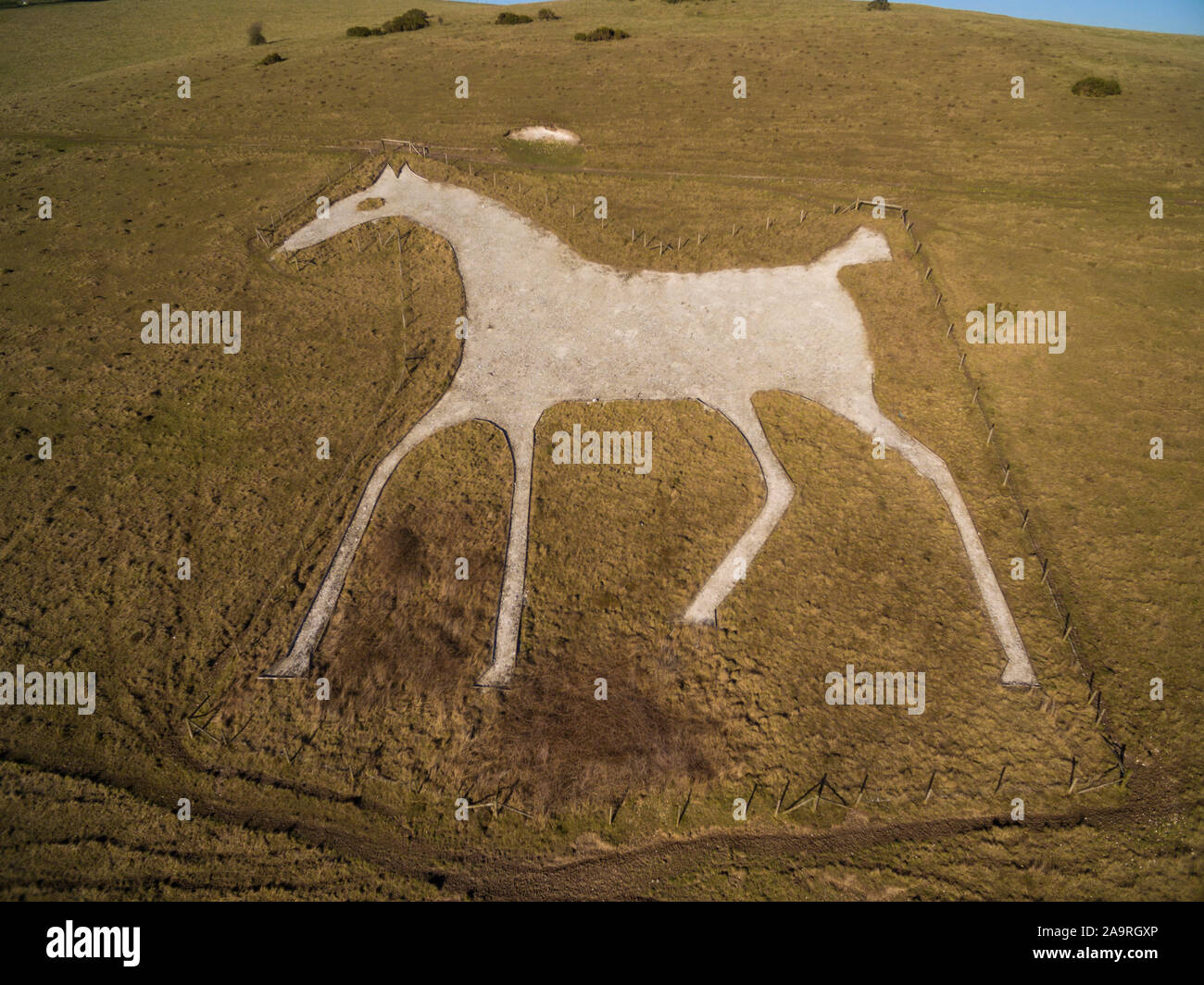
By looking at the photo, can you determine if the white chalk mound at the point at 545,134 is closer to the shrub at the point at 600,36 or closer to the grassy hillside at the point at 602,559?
the grassy hillside at the point at 602,559

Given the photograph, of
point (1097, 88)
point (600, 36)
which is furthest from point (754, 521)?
point (600, 36)

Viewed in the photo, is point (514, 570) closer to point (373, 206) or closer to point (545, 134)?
point (373, 206)

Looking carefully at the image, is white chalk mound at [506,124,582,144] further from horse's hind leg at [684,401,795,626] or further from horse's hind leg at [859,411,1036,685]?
horse's hind leg at [859,411,1036,685]

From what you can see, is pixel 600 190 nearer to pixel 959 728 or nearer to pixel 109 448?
pixel 109 448

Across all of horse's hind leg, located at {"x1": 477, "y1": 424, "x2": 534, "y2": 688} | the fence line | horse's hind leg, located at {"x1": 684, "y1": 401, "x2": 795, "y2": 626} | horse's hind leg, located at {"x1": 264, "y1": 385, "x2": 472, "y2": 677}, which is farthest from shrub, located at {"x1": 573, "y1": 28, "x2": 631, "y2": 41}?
horse's hind leg, located at {"x1": 477, "y1": 424, "x2": 534, "y2": 688}
